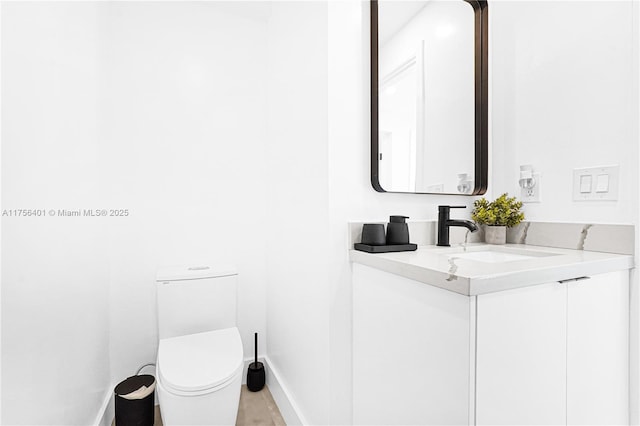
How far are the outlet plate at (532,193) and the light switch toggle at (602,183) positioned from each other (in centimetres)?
22

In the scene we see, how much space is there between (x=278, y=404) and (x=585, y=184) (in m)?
1.72

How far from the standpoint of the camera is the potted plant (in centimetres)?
149

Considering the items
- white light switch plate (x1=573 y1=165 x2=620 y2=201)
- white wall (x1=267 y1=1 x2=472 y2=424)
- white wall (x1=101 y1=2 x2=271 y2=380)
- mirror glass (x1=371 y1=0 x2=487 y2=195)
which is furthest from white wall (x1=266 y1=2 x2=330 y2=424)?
white light switch plate (x1=573 y1=165 x2=620 y2=201)

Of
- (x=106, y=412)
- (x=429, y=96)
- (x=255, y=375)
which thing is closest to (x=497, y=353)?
(x=429, y=96)

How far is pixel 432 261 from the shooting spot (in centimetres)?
101

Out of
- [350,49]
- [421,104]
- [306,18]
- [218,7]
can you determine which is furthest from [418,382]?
[218,7]

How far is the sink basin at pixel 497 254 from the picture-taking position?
1.31m

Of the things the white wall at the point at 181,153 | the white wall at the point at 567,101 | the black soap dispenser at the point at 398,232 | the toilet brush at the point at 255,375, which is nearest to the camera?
the white wall at the point at 567,101

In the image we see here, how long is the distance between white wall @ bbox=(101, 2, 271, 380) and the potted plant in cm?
116

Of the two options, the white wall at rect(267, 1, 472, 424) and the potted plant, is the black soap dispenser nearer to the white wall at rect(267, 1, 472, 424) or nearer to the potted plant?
the white wall at rect(267, 1, 472, 424)

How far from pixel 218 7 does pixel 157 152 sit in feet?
2.99

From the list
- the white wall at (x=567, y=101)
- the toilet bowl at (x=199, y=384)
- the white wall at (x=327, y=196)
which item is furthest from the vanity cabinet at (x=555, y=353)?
the toilet bowl at (x=199, y=384)

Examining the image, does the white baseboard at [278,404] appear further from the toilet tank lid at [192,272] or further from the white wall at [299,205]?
the toilet tank lid at [192,272]

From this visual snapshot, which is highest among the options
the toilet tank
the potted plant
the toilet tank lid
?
A: the potted plant
